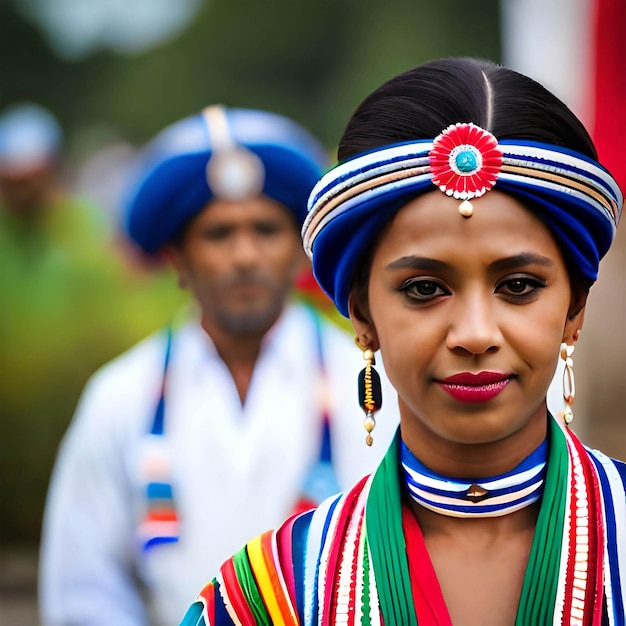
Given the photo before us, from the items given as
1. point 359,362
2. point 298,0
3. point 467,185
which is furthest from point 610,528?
point 298,0

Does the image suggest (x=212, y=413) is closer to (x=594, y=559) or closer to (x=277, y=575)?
(x=277, y=575)

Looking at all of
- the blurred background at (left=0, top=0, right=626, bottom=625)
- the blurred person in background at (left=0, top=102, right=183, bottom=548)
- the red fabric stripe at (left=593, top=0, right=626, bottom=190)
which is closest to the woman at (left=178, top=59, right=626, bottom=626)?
the red fabric stripe at (left=593, top=0, right=626, bottom=190)

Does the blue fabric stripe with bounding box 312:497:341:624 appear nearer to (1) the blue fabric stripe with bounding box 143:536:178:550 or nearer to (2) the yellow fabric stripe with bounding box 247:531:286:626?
(2) the yellow fabric stripe with bounding box 247:531:286:626

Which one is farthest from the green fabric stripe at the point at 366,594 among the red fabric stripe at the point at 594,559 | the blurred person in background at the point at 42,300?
the blurred person in background at the point at 42,300

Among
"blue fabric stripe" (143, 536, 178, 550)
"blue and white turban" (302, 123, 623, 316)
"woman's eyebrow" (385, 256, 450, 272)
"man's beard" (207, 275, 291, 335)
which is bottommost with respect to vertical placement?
"woman's eyebrow" (385, 256, 450, 272)

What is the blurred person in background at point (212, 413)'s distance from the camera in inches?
145

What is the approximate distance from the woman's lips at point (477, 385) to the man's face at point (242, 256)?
214 centimetres

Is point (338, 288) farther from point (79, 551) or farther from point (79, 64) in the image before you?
point (79, 64)

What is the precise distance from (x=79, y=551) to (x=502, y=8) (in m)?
2.44

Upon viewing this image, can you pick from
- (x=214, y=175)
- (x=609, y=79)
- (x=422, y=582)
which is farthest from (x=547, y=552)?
(x=609, y=79)

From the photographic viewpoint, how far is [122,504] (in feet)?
12.5

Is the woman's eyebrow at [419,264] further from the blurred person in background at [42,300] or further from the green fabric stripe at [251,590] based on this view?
the blurred person in background at [42,300]

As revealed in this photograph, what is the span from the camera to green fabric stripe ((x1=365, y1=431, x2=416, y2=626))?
5.67 feet

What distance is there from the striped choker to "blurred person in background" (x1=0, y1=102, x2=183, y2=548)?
111 inches
